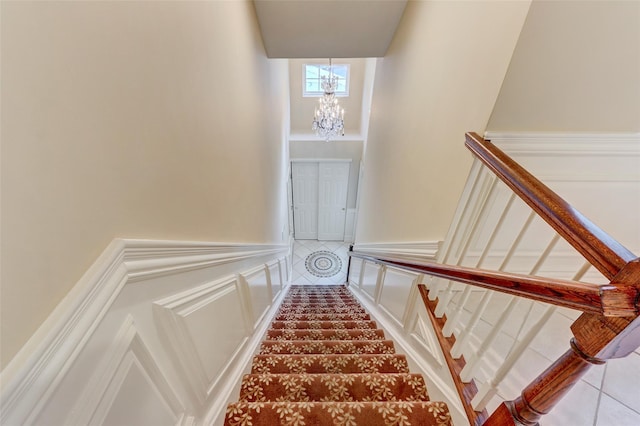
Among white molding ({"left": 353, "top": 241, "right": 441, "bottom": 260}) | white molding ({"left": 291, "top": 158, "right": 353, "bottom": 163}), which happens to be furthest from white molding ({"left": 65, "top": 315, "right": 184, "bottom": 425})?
white molding ({"left": 291, "top": 158, "right": 353, "bottom": 163})

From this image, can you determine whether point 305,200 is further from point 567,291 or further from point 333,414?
point 567,291

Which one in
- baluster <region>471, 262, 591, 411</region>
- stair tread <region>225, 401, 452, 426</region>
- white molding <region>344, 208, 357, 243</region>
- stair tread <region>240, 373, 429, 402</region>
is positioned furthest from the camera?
white molding <region>344, 208, 357, 243</region>

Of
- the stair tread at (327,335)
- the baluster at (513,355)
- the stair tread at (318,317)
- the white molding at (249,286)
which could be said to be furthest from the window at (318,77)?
the baluster at (513,355)

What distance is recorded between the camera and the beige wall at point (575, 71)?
0.90 meters

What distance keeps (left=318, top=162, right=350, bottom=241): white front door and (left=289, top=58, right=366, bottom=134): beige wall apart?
92 centimetres

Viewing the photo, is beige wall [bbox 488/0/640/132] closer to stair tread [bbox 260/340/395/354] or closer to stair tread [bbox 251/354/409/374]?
stair tread [bbox 251/354/409/374]

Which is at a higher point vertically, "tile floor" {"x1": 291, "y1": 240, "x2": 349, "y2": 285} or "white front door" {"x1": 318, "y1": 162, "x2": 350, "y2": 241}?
"white front door" {"x1": 318, "y1": 162, "x2": 350, "y2": 241}

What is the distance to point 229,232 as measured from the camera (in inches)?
63.3

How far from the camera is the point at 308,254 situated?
21.9ft

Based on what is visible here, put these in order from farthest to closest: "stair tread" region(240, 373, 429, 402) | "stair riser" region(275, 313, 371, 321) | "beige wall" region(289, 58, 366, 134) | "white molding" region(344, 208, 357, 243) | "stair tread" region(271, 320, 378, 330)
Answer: "white molding" region(344, 208, 357, 243) → "beige wall" region(289, 58, 366, 134) → "stair riser" region(275, 313, 371, 321) → "stair tread" region(271, 320, 378, 330) → "stair tread" region(240, 373, 429, 402)

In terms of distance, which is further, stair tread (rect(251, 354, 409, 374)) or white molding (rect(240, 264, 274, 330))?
white molding (rect(240, 264, 274, 330))

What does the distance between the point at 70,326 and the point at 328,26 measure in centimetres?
293

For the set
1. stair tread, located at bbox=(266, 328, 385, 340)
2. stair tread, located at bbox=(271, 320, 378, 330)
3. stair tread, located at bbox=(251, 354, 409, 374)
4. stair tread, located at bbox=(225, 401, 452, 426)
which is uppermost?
stair tread, located at bbox=(271, 320, 378, 330)

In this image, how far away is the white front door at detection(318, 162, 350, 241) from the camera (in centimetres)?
626
